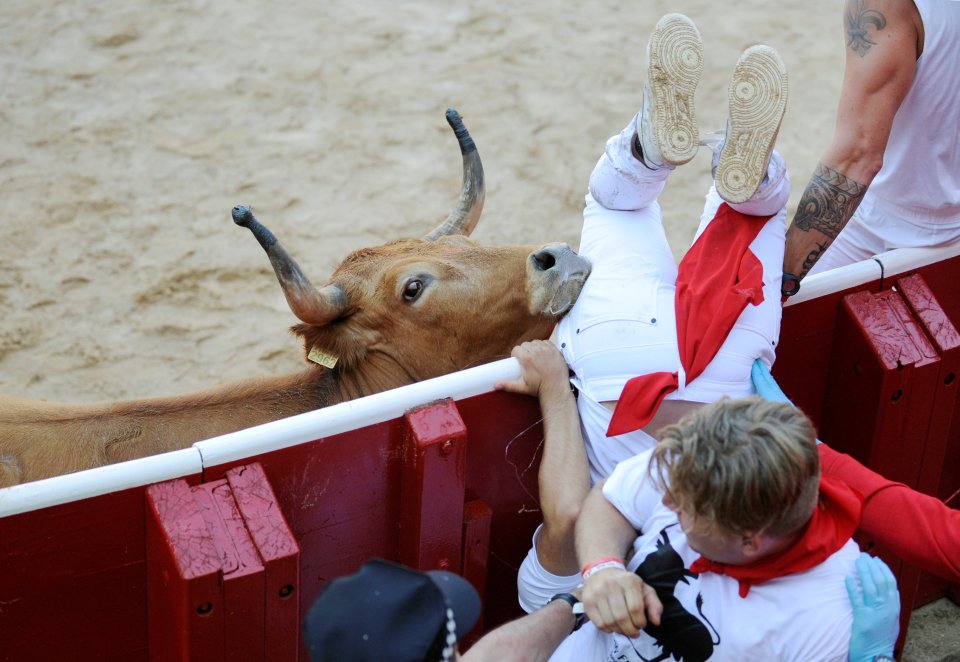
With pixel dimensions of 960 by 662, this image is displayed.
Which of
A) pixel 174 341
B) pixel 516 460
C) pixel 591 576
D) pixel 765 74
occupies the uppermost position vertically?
pixel 765 74

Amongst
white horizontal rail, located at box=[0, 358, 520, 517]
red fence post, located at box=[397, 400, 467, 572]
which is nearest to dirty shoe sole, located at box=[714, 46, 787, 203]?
white horizontal rail, located at box=[0, 358, 520, 517]

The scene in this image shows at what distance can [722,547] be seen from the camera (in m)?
2.53

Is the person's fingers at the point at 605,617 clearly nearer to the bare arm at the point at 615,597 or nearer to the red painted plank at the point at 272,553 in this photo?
the bare arm at the point at 615,597

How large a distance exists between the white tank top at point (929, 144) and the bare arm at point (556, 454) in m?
1.56

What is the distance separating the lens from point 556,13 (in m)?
9.33

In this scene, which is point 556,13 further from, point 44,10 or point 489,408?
point 489,408

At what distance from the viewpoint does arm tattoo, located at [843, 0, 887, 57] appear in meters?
3.76

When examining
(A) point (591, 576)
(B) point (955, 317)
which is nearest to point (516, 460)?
(A) point (591, 576)

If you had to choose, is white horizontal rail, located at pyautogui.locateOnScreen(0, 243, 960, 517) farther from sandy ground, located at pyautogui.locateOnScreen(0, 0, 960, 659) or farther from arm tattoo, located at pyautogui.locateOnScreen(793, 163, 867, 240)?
sandy ground, located at pyautogui.locateOnScreen(0, 0, 960, 659)

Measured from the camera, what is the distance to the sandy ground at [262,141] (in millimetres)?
6230

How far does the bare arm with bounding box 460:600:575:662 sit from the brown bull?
1.16 meters

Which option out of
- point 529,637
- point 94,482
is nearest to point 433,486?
point 529,637

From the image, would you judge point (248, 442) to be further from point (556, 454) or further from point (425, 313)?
point (425, 313)

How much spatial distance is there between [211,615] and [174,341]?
3525mm
